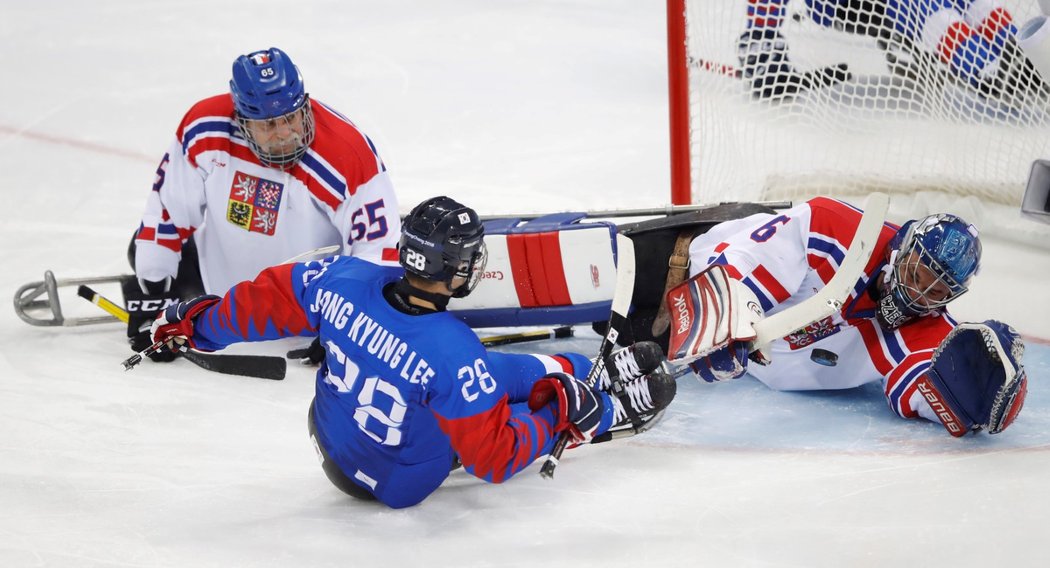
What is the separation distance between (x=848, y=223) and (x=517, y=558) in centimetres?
135

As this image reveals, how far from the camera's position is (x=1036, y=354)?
3559 mm

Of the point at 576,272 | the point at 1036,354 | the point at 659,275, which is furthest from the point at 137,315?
the point at 1036,354

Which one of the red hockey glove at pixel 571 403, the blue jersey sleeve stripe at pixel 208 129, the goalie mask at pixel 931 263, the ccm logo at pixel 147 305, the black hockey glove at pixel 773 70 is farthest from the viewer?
the black hockey glove at pixel 773 70

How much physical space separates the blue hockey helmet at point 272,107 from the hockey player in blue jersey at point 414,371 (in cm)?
85

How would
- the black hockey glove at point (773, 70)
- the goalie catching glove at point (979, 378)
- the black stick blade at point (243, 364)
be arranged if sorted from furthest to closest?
the black hockey glove at point (773, 70), the black stick blade at point (243, 364), the goalie catching glove at point (979, 378)

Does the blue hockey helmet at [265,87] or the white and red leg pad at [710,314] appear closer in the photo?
the white and red leg pad at [710,314]

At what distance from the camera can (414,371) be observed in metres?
2.40

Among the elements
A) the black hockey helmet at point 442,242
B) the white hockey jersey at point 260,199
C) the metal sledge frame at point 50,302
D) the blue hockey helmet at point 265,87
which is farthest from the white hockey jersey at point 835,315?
the metal sledge frame at point 50,302

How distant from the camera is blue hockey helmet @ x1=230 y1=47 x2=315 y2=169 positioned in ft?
11.3

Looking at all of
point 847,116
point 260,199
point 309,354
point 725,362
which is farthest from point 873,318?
point 260,199

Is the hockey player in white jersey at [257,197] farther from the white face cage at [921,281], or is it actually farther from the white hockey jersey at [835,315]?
the white face cage at [921,281]

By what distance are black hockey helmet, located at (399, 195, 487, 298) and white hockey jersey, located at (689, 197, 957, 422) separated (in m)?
0.93

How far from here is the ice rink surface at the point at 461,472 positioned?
248 centimetres

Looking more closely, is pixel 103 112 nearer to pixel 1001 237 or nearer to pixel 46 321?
pixel 46 321
